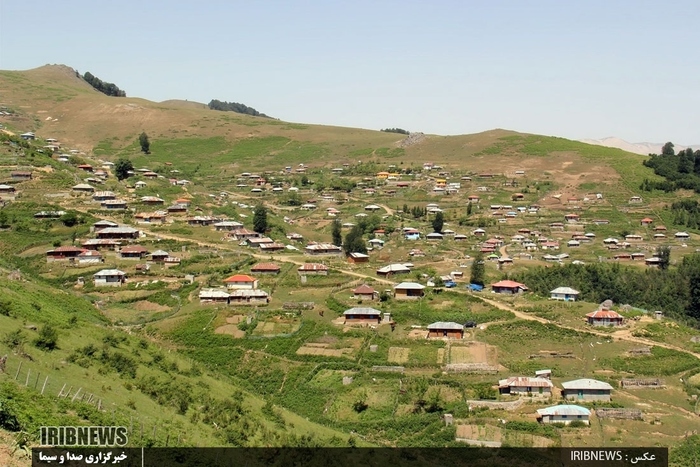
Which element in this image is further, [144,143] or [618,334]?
[144,143]

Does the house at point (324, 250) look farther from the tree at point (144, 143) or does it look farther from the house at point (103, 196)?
the tree at point (144, 143)

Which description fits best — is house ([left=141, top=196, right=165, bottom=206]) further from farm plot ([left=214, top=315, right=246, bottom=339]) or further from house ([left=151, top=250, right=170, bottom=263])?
farm plot ([left=214, top=315, right=246, bottom=339])

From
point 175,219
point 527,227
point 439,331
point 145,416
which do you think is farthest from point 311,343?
point 527,227

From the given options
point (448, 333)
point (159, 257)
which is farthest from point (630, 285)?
point (159, 257)

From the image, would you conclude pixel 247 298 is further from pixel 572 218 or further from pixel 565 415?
pixel 572 218

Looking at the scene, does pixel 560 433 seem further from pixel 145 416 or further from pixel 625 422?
pixel 145 416
